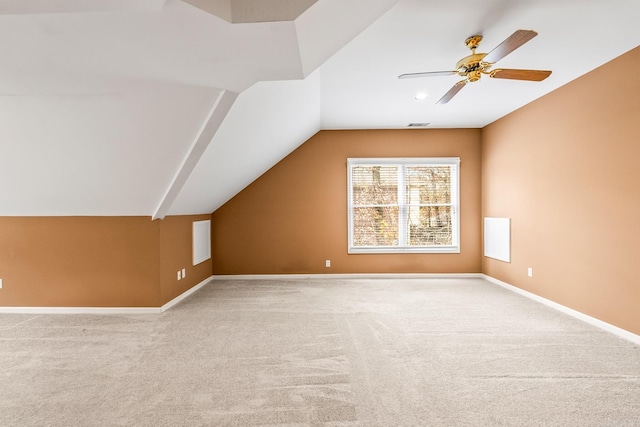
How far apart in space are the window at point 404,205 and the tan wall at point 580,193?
99 cm

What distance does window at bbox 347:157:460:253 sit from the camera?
5719 millimetres

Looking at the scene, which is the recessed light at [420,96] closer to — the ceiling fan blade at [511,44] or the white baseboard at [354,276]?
the ceiling fan blade at [511,44]

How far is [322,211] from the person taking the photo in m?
5.71

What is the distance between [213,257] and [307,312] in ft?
8.52

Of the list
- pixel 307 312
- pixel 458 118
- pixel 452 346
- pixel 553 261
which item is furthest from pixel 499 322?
pixel 458 118

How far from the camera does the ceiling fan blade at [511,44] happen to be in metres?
2.03

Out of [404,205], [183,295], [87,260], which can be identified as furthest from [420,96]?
[87,260]

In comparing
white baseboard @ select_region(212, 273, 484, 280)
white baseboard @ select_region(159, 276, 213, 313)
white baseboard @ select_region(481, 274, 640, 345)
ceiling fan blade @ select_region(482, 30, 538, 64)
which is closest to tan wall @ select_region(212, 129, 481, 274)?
white baseboard @ select_region(212, 273, 484, 280)

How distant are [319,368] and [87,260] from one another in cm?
320

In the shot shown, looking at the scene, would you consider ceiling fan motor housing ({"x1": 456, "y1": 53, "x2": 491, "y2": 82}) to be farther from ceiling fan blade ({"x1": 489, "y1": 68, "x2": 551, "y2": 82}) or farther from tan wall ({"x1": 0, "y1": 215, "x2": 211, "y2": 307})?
tan wall ({"x1": 0, "y1": 215, "x2": 211, "y2": 307})

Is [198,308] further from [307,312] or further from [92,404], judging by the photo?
[92,404]

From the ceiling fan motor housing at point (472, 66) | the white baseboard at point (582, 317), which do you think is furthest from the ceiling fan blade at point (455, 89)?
the white baseboard at point (582, 317)

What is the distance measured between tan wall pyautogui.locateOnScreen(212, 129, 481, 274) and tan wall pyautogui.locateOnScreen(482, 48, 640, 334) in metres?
0.77

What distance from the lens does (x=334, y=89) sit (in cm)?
368
